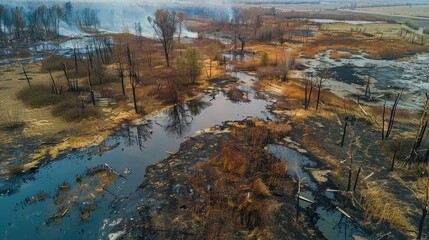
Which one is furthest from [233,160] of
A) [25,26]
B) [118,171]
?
[25,26]

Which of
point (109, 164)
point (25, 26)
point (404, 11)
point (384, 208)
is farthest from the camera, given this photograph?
point (404, 11)

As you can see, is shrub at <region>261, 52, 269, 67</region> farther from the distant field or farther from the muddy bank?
the distant field

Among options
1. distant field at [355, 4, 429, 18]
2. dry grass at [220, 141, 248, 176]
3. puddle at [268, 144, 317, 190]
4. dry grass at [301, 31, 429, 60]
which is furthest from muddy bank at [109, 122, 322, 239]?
distant field at [355, 4, 429, 18]

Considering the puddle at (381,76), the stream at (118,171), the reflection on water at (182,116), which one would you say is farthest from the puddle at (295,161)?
the puddle at (381,76)

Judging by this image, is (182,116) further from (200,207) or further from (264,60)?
(264,60)

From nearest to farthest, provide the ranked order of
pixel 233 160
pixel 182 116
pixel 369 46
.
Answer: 1. pixel 233 160
2. pixel 182 116
3. pixel 369 46

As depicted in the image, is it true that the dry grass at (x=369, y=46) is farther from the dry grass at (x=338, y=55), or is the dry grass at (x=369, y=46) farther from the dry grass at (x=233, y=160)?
the dry grass at (x=233, y=160)

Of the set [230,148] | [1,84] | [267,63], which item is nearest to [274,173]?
[230,148]

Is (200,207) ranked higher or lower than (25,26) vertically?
lower

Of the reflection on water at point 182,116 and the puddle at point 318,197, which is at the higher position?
the reflection on water at point 182,116
